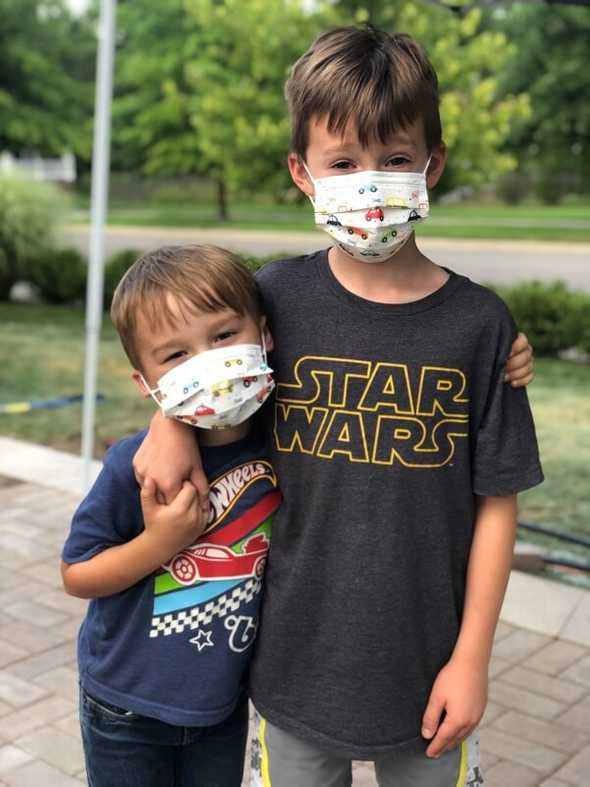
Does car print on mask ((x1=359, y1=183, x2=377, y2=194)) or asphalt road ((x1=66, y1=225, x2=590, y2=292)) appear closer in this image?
car print on mask ((x1=359, y1=183, x2=377, y2=194))

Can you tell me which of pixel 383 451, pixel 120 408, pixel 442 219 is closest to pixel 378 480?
pixel 383 451

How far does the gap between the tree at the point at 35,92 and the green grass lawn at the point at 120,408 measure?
14.0 meters

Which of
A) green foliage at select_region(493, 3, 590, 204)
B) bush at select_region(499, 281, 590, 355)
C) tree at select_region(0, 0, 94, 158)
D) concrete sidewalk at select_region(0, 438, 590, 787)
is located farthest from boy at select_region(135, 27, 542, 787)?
green foliage at select_region(493, 3, 590, 204)

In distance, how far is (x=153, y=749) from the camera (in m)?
1.79

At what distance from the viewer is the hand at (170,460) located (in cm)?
161

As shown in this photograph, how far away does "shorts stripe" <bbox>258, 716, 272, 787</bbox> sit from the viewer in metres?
1.77

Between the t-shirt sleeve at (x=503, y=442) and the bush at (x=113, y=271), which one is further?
the bush at (x=113, y=271)

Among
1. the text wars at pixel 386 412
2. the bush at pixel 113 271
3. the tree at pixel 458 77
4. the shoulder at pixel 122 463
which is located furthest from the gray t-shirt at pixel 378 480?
the tree at pixel 458 77

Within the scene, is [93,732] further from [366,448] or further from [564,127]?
[564,127]

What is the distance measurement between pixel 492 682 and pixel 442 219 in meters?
30.4

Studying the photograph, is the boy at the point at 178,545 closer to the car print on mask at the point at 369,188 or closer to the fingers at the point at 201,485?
the fingers at the point at 201,485

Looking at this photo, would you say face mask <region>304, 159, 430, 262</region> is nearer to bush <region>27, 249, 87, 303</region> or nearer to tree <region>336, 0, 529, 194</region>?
bush <region>27, 249, 87, 303</region>

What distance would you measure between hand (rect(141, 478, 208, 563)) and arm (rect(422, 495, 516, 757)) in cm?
44

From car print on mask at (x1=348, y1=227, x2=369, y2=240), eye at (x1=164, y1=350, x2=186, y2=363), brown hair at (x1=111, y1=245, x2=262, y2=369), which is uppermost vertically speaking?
car print on mask at (x1=348, y1=227, x2=369, y2=240)
